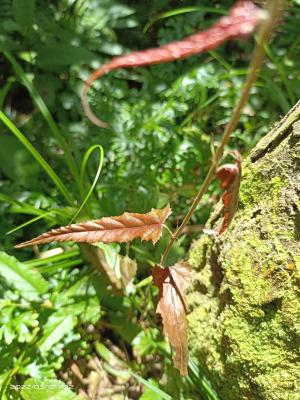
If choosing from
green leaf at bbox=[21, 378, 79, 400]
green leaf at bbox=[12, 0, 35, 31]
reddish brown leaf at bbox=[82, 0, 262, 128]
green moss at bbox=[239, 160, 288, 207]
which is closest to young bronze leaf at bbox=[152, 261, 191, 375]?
green moss at bbox=[239, 160, 288, 207]

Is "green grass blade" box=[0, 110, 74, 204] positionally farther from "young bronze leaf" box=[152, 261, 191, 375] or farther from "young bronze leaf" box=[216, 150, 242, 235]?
"young bronze leaf" box=[216, 150, 242, 235]

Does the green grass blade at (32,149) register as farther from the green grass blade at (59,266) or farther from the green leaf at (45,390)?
the green leaf at (45,390)

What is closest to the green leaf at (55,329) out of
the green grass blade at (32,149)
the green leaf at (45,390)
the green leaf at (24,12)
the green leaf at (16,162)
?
the green leaf at (45,390)

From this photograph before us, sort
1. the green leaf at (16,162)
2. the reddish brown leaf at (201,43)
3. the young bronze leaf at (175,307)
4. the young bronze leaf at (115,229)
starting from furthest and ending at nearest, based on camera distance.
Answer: the green leaf at (16,162)
the young bronze leaf at (175,307)
the young bronze leaf at (115,229)
the reddish brown leaf at (201,43)

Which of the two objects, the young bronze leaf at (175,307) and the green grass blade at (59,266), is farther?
the green grass blade at (59,266)

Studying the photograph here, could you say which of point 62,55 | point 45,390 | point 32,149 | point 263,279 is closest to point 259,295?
point 263,279

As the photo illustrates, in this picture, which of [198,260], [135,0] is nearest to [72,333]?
[198,260]

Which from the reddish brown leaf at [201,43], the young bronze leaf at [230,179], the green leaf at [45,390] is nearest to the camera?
the reddish brown leaf at [201,43]

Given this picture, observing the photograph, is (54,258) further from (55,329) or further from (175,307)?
(175,307)
